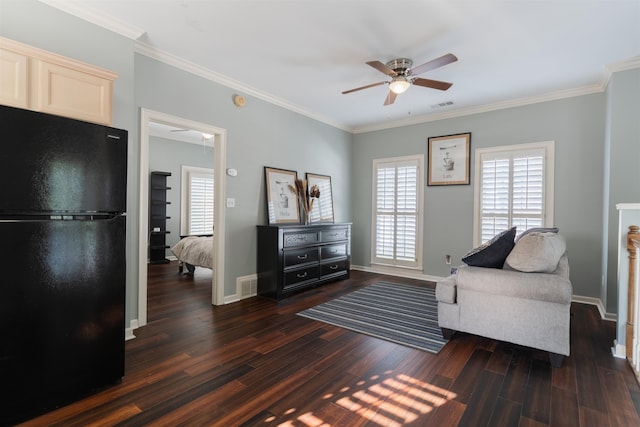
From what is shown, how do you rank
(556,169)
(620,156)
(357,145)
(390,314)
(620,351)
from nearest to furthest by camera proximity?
1. (620,351)
2. (620,156)
3. (390,314)
4. (556,169)
5. (357,145)

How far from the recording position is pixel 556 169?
4324 millimetres

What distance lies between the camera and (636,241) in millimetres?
2260

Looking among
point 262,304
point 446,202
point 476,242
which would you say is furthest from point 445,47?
point 262,304

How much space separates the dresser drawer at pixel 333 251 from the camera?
491 centimetres

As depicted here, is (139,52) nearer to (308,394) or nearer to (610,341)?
(308,394)

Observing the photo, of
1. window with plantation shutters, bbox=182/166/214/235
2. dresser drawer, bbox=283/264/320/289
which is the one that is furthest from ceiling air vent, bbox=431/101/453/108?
window with plantation shutters, bbox=182/166/214/235

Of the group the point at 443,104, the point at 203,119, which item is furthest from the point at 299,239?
the point at 443,104

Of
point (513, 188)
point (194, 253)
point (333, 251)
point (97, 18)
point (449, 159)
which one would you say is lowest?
point (194, 253)

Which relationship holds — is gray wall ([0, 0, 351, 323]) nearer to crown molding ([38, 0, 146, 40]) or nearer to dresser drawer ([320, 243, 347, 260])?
crown molding ([38, 0, 146, 40])

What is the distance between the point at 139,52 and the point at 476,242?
5.05 metres

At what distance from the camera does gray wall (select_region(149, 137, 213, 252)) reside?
7.09 meters

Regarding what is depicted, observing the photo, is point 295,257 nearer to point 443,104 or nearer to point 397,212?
point 397,212

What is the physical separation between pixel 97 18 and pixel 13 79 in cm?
119

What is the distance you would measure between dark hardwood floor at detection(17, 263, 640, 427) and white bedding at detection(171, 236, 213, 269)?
74.6 inches
